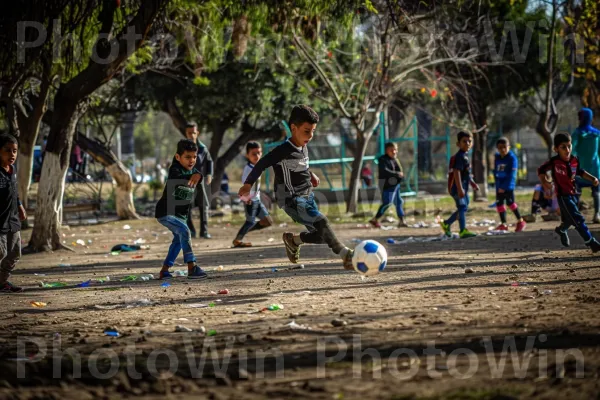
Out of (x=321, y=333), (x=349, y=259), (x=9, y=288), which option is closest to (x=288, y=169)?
(x=349, y=259)

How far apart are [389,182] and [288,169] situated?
29.1ft

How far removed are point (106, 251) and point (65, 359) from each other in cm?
977

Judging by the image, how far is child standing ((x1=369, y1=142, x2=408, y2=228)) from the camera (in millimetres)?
17234

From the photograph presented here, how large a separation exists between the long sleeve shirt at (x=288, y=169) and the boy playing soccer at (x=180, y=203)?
5.07 feet

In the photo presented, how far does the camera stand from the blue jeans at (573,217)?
10570mm

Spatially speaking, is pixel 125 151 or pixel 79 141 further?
Result: pixel 125 151

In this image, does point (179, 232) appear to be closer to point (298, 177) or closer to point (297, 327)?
point (298, 177)

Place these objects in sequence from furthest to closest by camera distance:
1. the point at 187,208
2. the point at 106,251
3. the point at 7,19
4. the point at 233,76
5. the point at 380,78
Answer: the point at 233,76, the point at 380,78, the point at 106,251, the point at 7,19, the point at 187,208

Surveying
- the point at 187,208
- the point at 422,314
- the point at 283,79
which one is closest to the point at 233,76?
the point at 283,79

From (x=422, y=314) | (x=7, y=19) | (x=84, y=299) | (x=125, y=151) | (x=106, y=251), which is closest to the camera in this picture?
(x=422, y=314)

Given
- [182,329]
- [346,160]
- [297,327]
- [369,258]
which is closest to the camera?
[297,327]

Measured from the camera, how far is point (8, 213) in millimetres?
9281

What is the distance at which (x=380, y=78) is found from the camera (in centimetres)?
2144

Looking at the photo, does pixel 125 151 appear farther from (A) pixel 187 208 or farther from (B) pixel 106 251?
(A) pixel 187 208
